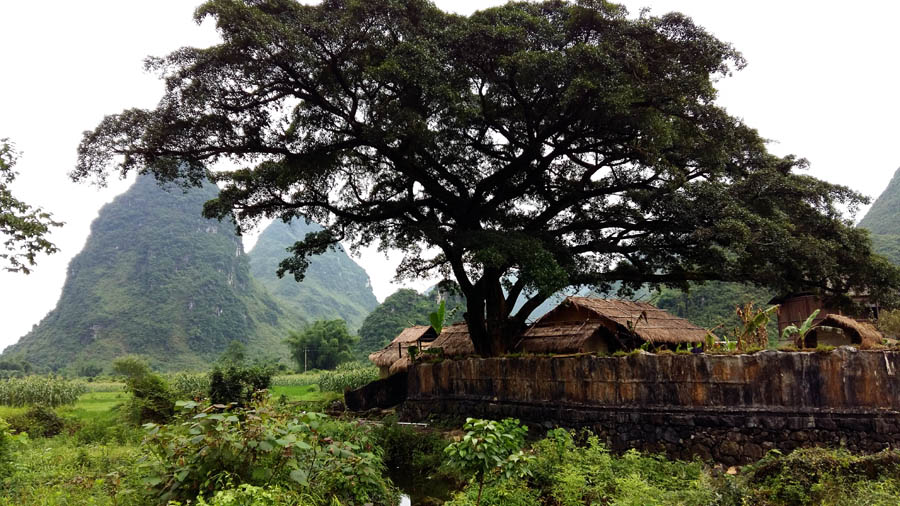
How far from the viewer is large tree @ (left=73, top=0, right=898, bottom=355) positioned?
1034 centimetres

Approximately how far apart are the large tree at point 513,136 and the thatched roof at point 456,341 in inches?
100.0

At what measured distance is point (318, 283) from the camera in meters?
109

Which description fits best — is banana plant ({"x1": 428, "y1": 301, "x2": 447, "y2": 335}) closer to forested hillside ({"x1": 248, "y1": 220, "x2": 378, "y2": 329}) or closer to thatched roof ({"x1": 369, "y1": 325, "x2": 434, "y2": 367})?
thatched roof ({"x1": 369, "y1": 325, "x2": 434, "y2": 367})

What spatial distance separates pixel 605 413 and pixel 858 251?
6.20 meters

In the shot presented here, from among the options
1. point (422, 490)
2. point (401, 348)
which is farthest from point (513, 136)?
point (401, 348)

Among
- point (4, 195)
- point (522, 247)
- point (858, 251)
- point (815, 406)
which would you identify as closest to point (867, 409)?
point (815, 406)

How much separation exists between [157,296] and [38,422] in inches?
2314

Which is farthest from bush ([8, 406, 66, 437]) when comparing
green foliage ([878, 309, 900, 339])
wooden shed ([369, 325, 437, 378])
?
green foliage ([878, 309, 900, 339])

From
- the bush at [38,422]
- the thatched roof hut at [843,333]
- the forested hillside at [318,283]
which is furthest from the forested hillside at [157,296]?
the thatched roof hut at [843,333]

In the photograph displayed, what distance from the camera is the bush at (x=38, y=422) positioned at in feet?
43.3

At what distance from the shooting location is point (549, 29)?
11172 millimetres

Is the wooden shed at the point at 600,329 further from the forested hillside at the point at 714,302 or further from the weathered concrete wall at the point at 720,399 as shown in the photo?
the forested hillside at the point at 714,302

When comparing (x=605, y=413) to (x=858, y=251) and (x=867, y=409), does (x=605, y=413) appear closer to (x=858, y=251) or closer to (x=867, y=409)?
(x=867, y=409)

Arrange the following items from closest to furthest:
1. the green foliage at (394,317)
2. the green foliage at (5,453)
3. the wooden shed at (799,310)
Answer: the green foliage at (5,453), the wooden shed at (799,310), the green foliage at (394,317)
